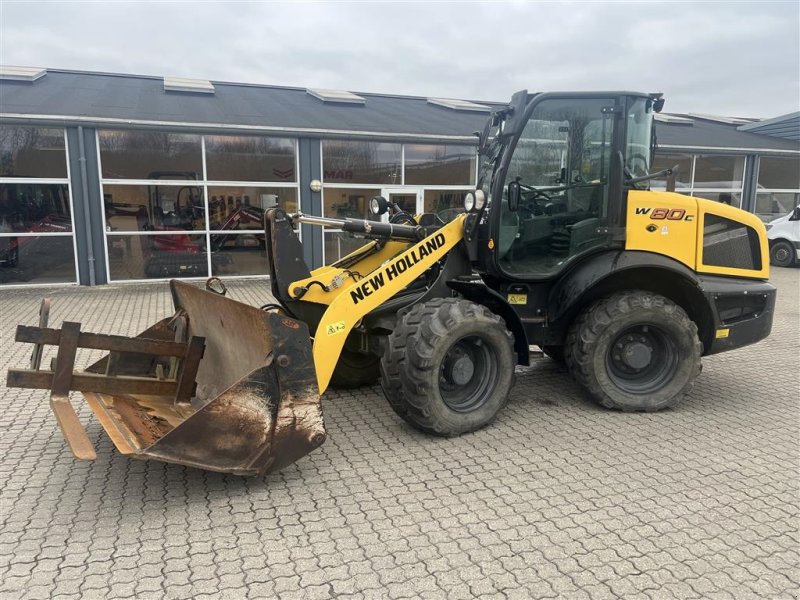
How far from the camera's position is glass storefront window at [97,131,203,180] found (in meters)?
12.0

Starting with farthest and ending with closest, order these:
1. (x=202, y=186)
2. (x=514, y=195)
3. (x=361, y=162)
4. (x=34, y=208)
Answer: (x=361, y=162) → (x=202, y=186) → (x=34, y=208) → (x=514, y=195)

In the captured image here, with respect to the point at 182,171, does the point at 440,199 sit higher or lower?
lower

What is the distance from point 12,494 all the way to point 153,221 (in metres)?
10.0

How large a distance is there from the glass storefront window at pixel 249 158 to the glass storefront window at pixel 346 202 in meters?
0.93

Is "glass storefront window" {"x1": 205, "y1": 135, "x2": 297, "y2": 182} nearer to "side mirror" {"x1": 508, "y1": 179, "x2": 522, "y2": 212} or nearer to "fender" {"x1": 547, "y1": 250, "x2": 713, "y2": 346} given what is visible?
"side mirror" {"x1": 508, "y1": 179, "x2": 522, "y2": 212}

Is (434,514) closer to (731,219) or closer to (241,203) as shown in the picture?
(731,219)

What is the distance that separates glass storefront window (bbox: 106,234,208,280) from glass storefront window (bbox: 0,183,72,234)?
1.01 meters

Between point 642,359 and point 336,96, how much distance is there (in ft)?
46.6

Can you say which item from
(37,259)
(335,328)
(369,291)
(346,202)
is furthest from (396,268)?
(37,259)

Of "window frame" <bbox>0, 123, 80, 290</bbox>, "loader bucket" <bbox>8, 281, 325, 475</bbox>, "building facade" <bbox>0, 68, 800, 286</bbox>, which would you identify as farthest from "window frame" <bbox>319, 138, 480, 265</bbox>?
"loader bucket" <bbox>8, 281, 325, 475</bbox>

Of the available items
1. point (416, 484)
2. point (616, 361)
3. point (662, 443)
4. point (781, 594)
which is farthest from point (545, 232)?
point (781, 594)

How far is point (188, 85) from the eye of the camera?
620 inches

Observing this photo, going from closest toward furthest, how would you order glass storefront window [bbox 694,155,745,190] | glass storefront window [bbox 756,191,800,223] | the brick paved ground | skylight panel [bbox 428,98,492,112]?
the brick paved ground, glass storefront window [bbox 694,155,745,190], skylight panel [bbox 428,98,492,112], glass storefront window [bbox 756,191,800,223]

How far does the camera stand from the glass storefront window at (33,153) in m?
11.4
